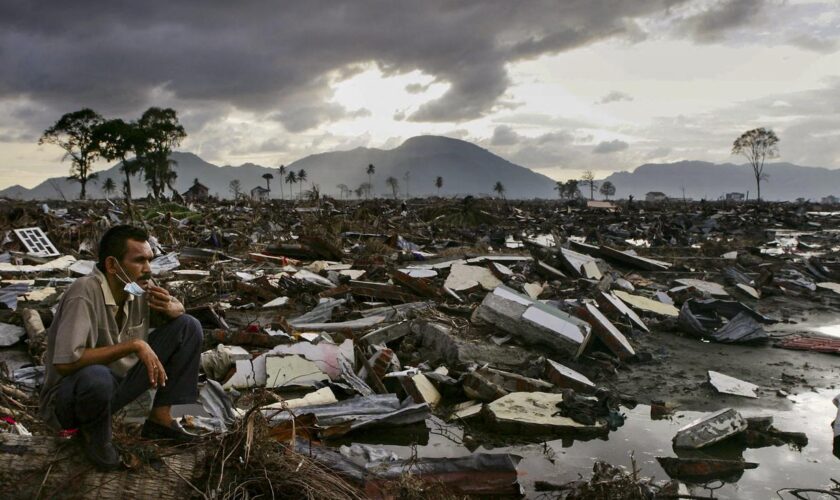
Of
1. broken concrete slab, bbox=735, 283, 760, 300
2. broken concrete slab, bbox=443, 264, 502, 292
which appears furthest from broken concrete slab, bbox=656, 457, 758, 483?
broken concrete slab, bbox=735, 283, 760, 300

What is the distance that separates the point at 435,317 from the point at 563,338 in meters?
1.47

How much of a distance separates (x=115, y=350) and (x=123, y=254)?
0.46m

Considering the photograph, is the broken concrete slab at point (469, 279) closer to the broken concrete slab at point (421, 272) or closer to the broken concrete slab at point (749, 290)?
the broken concrete slab at point (421, 272)

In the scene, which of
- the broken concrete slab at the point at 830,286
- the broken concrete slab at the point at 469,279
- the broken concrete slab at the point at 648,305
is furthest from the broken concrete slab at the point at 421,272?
the broken concrete slab at the point at 830,286

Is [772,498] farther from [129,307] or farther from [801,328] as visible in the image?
[801,328]

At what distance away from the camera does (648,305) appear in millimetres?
7668

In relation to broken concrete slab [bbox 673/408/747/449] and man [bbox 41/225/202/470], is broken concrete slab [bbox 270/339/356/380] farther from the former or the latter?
broken concrete slab [bbox 673/408/747/449]

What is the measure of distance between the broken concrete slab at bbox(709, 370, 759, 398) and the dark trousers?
4.27 meters

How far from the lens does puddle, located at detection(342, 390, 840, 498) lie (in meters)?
3.26

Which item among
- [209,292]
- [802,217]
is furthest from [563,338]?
[802,217]

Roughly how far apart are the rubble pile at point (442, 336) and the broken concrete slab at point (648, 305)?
0.04 m

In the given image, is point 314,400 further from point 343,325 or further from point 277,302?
point 277,302

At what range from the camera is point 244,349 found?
5277 mm

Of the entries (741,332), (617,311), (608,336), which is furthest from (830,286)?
(608,336)
